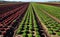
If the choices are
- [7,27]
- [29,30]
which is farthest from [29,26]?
[7,27]

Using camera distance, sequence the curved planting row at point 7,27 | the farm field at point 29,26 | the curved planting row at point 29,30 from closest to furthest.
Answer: the curved planting row at point 29,30 < the curved planting row at point 7,27 < the farm field at point 29,26

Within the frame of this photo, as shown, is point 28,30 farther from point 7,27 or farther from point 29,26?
point 7,27

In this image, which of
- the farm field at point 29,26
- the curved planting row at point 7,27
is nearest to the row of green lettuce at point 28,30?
the farm field at point 29,26

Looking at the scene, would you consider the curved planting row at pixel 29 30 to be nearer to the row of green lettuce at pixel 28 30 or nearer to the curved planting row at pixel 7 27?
the row of green lettuce at pixel 28 30

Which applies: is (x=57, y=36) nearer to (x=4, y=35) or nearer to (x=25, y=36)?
(x=25, y=36)

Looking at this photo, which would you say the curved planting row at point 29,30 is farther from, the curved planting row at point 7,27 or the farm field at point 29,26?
the curved planting row at point 7,27

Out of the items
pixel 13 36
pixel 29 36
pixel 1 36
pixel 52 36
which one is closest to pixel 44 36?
pixel 52 36

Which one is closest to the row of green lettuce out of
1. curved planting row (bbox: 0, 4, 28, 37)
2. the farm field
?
the farm field

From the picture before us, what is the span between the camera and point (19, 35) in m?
25.3

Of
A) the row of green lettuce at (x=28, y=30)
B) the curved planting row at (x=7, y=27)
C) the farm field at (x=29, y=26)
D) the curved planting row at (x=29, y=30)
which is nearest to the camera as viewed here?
the row of green lettuce at (x=28, y=30)

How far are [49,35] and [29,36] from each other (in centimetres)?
440

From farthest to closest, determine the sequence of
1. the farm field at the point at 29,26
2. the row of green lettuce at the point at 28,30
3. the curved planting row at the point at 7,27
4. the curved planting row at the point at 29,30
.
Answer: the farm field at the point at 29,26 < the curved planting row at the point at 7,27 < the curved planting row at the point at 29,30 < the row of green lettuce at the point at 28,30

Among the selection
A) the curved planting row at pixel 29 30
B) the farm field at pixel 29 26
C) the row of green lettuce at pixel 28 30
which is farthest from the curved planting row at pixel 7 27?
the row of green lettuce at pixel 28 30

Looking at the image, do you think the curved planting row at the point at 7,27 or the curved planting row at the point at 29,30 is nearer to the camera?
the curved planting row at the point at 29,30
